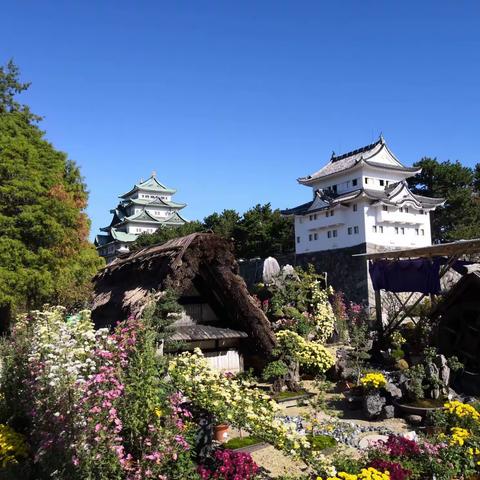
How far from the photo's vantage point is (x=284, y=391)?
9.28 metres

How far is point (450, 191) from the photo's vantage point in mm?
36594

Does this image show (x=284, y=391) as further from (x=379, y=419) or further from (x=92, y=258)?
(x=92, y=258)

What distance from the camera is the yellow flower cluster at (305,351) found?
9724 millimetres

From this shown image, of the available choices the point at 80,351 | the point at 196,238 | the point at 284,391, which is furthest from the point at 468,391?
the point at 80,351

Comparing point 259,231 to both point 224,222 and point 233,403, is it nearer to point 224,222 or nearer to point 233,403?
point 224,222

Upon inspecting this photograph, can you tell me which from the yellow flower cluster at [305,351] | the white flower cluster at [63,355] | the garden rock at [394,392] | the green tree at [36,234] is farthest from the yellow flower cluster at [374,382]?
the green tree at [36,234]

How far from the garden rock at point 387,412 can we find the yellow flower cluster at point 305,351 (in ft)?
6.74

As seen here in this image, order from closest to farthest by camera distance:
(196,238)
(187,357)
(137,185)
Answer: (187,357) → (196,238) → (137,185)

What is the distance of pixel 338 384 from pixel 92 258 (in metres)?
10.9

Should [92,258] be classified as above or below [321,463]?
above

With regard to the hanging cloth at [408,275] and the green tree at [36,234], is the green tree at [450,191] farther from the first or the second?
the green tree at [36,234]

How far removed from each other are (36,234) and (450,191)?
32886 mm

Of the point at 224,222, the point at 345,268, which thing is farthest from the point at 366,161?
the point at 224,222

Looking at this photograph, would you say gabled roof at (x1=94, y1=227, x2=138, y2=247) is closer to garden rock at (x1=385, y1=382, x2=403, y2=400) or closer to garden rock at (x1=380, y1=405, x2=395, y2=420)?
garden rock at (x1=385, y1=382, x2=403, y2=400)
